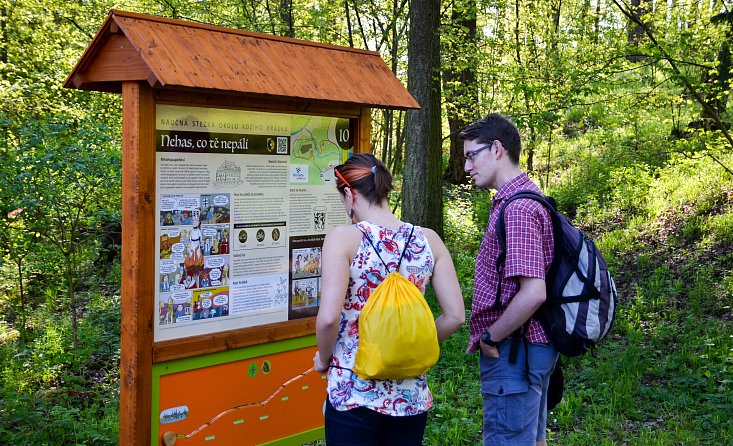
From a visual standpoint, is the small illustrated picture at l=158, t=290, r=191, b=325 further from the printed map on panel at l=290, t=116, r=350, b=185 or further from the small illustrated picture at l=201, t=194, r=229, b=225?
the printed map on panel at l=290, t=116, r=350, b=185

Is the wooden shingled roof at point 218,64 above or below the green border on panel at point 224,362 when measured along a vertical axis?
above

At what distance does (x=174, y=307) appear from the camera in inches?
145

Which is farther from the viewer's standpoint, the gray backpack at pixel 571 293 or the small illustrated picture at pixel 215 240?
the small illustrated picture at pixel 215 240

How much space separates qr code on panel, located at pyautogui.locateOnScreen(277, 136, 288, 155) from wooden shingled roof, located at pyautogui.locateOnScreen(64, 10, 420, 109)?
1.26 ft

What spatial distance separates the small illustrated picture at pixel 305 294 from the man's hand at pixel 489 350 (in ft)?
4.92

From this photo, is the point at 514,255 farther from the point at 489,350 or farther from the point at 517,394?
the point at 517,394

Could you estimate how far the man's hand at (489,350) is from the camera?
3141 mm

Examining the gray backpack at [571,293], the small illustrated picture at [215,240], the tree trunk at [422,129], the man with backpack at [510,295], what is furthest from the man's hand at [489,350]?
the tree trunk at [422,129]

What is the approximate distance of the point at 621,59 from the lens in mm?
8742

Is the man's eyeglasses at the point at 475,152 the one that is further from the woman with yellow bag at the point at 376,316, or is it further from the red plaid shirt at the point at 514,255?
the woman with yellow bag at the point at 376,316

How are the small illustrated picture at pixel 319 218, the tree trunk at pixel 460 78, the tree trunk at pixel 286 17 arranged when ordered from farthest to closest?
the tree trunk at pixel 460 78, the tree trunk at pixel 286 17, the small illustrated picture at pixel 319 218

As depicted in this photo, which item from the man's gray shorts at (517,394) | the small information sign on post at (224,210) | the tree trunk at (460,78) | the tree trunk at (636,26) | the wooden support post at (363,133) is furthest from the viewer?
the tree trunk at (460,78)

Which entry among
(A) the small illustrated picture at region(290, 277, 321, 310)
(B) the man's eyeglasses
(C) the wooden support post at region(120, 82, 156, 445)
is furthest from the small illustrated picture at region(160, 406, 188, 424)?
(B) the man's eyeglasses

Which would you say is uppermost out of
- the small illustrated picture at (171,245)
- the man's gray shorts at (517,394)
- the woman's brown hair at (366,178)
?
the woman's brown hair at (366,178)
